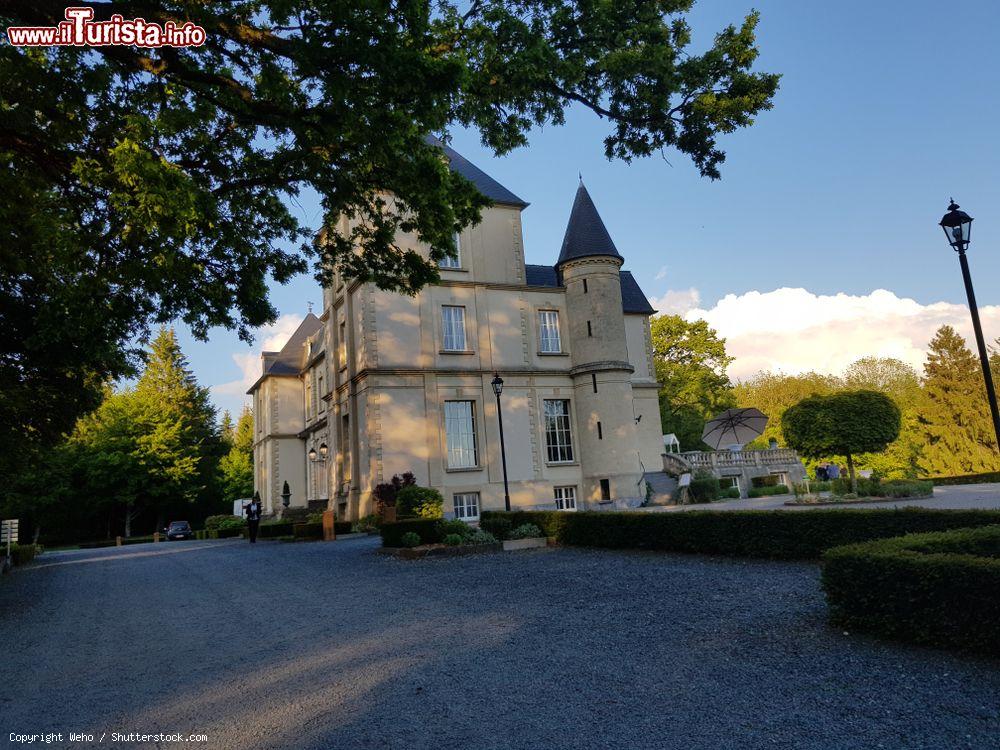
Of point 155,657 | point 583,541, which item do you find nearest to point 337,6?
point 155,657

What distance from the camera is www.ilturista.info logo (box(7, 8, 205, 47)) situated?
685 cm

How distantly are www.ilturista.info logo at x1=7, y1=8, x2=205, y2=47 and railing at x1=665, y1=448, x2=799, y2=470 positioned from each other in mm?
26265

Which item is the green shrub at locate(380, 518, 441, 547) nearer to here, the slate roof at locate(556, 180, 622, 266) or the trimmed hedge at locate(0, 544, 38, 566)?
the trimmed hedge at locate(0, 544, 38, 566)

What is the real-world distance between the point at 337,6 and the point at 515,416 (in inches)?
844

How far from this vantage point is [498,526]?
51.9 feet

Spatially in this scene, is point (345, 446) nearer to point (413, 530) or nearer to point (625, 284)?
point (413, 530)

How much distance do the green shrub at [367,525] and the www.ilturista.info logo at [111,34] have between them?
1809cm

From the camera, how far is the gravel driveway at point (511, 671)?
154 inches

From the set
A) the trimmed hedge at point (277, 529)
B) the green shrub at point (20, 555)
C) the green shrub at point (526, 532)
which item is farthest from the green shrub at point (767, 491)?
the green shrub at point (20, 555)

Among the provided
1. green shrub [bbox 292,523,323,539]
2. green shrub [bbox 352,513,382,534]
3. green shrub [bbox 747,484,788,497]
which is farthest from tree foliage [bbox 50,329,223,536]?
green shrub [bbox 747,484,788,497]

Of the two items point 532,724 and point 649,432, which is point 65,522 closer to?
point 649,432

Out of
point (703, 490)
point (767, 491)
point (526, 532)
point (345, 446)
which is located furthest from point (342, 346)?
point (767, 491)

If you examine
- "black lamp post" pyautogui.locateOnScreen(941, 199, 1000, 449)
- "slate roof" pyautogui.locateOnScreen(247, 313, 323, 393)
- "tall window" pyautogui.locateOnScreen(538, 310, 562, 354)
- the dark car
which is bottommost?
the dark car

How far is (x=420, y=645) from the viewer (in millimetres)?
6125
